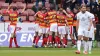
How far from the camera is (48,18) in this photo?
24750 mm

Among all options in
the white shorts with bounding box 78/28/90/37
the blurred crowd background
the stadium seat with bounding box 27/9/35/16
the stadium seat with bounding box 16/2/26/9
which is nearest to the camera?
the white shorts with bounding box 78/28/90/37

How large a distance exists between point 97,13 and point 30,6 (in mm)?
4766

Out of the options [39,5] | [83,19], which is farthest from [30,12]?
[83,19]

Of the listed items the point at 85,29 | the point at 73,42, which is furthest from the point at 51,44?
the point at 85,29

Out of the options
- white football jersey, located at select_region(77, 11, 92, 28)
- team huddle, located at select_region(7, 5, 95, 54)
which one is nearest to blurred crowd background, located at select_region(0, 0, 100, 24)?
team huddle, located at select_region(7, 5, 95, 54)

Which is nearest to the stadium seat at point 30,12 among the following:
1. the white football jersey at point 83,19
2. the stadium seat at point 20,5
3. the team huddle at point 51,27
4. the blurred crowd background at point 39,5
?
the blurred crowd background at point 39,5

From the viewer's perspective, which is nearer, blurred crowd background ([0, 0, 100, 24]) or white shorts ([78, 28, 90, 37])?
white shorts ([78, 28, 90, 37])

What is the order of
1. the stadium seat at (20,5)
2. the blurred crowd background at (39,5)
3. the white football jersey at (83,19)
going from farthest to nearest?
1. the stadium seat at (20,5)
2. the blurred crowd background at (39,5)
3. the white football jersey at (83,19)

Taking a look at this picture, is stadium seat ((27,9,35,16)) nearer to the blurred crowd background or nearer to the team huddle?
the blurred crowd background

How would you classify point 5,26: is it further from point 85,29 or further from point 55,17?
point 85,29

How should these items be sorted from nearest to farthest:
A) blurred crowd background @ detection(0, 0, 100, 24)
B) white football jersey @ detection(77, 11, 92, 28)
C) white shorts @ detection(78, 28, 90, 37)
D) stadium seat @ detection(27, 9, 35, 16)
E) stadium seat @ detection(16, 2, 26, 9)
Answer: white shorts @ detection(78, 28, 90, 37) → white football jersey @ detection(77, 11, 92, 28) → blurred crowd background @ detection(0, 0, 100, 24) → stadium seat @ detection(27, 9, 35, 16) → stadium seat @ detection(16, 2, 26, 9)

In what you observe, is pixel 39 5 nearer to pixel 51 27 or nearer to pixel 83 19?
pixel 51 27

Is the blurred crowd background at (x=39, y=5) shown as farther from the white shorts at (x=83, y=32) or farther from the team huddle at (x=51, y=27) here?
the white shorts at (x=83, y=32)

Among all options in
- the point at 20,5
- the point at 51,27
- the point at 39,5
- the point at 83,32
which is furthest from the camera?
the point at 20,5
